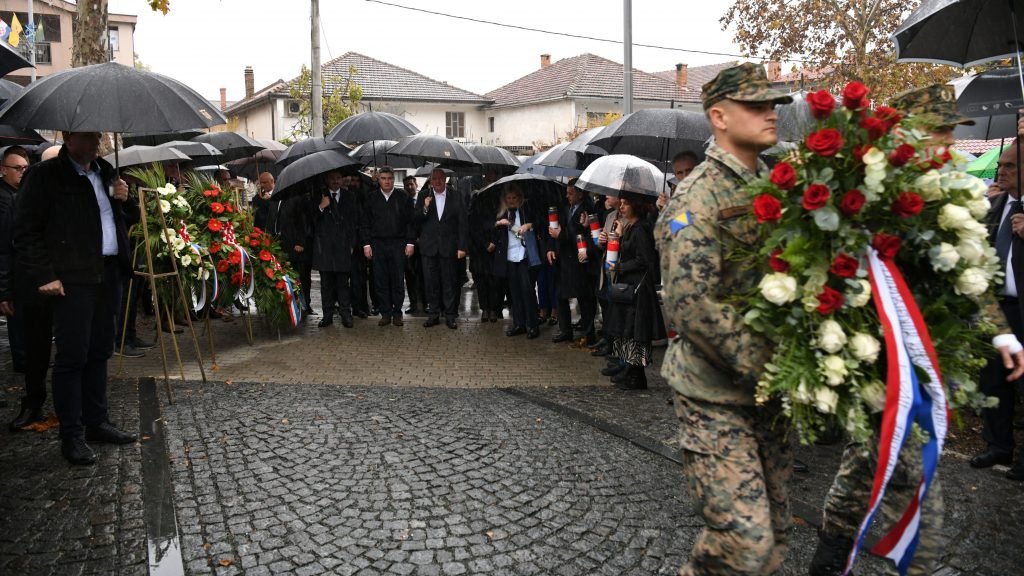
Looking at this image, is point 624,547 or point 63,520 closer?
point 624,547

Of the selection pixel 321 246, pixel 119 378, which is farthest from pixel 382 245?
pixel 119 378

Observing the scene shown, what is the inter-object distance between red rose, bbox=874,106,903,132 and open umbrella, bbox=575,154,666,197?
15.5ft

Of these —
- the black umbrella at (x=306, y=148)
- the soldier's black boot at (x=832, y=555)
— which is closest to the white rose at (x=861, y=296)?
the soldier's black boot at (x=832, y=555)

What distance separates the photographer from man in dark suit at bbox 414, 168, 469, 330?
11203 millimetres

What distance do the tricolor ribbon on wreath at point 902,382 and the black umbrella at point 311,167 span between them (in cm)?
816

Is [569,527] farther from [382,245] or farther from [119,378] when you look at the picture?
[382,245]

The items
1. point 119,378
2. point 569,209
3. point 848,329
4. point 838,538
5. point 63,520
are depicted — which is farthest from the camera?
point 569,209

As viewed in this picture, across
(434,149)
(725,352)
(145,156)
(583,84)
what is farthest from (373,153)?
(583,84)

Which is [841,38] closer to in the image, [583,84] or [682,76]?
[583,84]

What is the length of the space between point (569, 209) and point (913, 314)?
24.6 feet

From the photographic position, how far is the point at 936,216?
2.83 m

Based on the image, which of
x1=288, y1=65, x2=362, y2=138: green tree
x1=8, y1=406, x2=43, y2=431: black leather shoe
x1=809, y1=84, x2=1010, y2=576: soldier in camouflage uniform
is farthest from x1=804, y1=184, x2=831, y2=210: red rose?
x1=288, y1=65, x2=362, y2=138: green tree

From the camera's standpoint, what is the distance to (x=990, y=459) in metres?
5.45

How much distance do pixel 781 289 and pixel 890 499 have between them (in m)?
1.20
